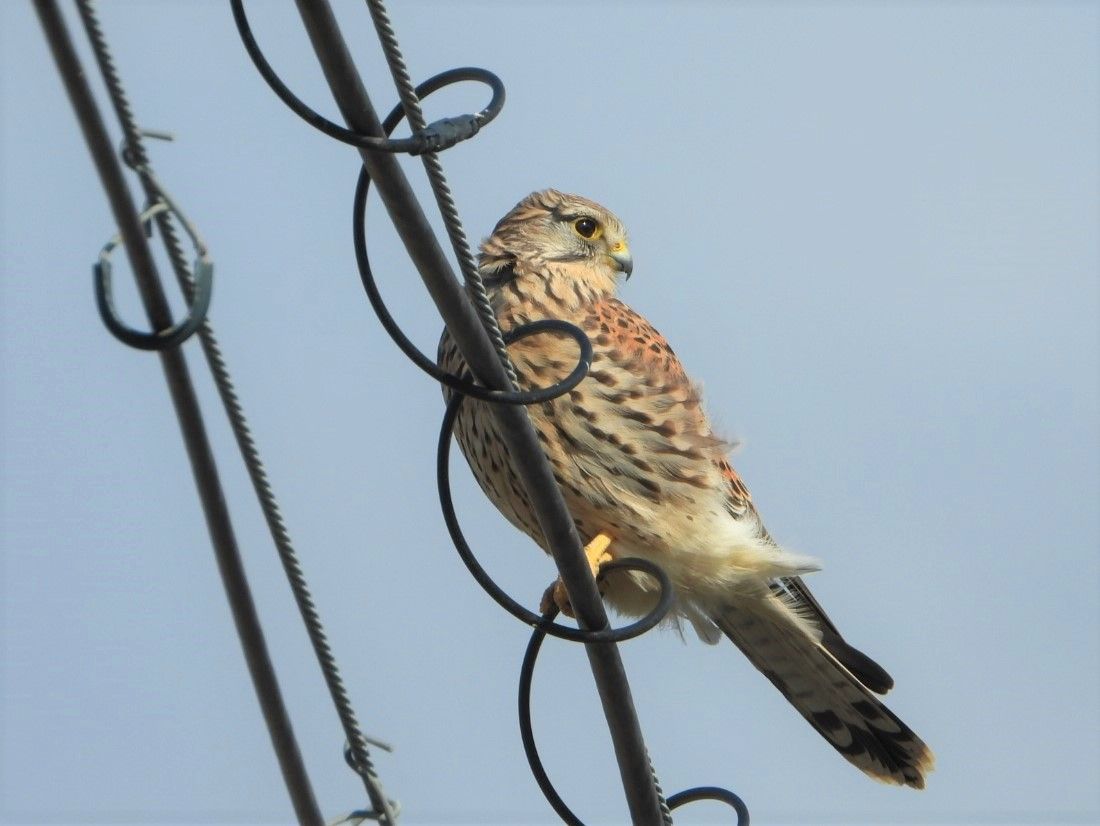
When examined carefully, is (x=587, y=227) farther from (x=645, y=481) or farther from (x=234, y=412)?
(x=234, y=412)

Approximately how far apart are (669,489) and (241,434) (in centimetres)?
223

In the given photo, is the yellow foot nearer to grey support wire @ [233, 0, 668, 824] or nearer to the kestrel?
the kestrel

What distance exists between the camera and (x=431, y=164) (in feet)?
7.82

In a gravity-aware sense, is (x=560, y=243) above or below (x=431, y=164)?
below

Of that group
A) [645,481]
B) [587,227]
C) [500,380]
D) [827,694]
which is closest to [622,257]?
[587,227]

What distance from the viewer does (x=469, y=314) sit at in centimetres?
251

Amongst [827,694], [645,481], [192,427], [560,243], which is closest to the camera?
[192,427]

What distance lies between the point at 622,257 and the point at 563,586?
1504 millimetres

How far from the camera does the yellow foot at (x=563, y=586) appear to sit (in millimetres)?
3850

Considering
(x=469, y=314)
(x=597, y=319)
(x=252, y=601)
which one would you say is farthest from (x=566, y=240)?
(x=252, y=601)

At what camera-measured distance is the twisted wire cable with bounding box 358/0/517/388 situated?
7.28ft

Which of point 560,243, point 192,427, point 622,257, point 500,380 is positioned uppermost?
point 192,427

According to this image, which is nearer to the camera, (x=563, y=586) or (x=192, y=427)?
(x=192, y=427)

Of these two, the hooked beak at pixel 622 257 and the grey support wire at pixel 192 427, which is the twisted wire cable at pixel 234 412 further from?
the hooked beak at pixel 622 257
